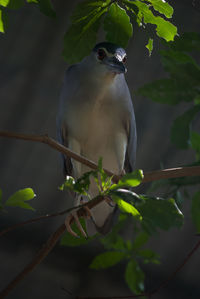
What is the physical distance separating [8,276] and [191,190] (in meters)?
1.21

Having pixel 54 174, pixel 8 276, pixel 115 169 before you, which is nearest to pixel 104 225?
pixel 115 169

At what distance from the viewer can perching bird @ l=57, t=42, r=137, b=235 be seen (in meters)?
1.85

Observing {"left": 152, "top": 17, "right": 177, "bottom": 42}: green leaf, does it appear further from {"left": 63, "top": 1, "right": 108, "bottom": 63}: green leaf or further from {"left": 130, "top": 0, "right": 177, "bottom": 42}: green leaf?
{"left": 63, "top": 1, "right": 108, "bottom": 63}: green leaf

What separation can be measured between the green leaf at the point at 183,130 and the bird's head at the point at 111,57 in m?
A: 0.27

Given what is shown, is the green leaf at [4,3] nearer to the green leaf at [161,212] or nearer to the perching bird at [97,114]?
the green leaf at [161,212]

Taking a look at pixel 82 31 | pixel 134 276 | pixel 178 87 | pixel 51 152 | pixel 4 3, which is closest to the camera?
pixel 4 3

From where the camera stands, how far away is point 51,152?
2510 millimetres

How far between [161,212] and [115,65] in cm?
87

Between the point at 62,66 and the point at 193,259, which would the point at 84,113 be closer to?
the point at 62,66

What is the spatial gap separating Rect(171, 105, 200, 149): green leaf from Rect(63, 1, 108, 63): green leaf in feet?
1.72

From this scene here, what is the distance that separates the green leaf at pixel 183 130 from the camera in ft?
4.88

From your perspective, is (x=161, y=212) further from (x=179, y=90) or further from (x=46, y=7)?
(x=179, y=90)

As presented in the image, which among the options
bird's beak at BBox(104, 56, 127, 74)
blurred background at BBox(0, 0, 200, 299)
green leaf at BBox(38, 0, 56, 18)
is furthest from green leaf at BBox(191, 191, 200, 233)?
green leaf at BBox(38, 0, 56, 18)

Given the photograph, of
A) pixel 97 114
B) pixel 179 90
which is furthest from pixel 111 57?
pixel 179 90
